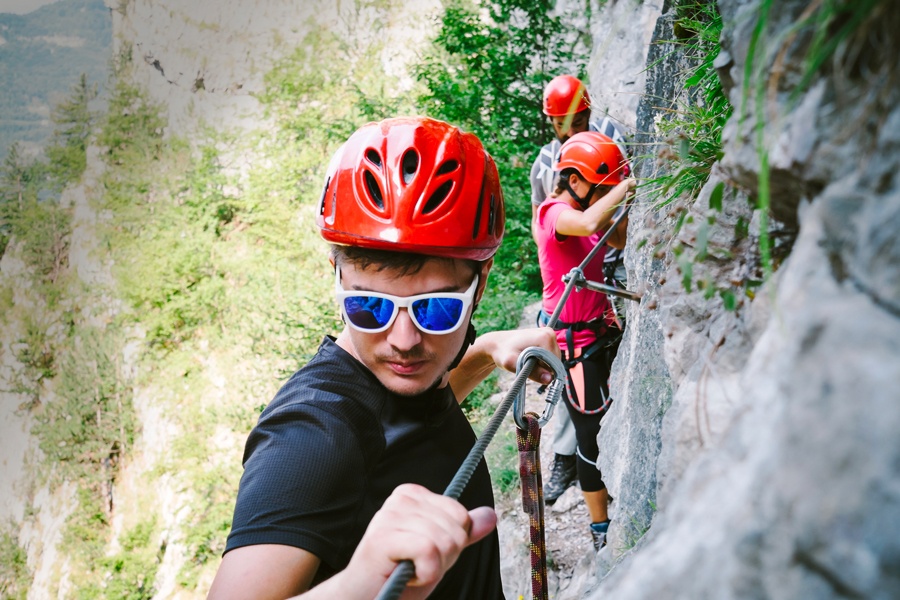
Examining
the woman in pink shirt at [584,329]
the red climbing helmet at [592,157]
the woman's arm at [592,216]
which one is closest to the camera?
the woman's arm at [592,216]

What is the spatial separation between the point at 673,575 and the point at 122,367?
78.9 feet

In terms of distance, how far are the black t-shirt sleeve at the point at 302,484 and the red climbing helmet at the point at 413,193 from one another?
60cm

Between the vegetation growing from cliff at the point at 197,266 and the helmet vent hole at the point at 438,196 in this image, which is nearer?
the helmet vent hole at the point at 438,196

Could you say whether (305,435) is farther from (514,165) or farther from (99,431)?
(99,431)

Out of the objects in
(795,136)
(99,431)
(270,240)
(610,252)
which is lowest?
(99,431)

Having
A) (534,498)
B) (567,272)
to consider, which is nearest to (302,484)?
(534,498)

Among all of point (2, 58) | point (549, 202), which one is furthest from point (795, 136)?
point (2, 58)

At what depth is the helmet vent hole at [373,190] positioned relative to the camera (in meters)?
1.98

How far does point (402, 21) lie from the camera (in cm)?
1955

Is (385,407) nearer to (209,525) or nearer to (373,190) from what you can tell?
(373,190)

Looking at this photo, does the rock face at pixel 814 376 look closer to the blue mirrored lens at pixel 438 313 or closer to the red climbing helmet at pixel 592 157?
the blue mirrored lens at pixel 438 313

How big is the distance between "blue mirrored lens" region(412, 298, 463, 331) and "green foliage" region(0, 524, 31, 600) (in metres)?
26.7

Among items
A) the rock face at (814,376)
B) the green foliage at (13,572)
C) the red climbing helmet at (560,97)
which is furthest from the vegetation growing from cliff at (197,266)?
the rock face at (814,376)

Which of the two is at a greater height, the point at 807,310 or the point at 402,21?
the point at 402,21
